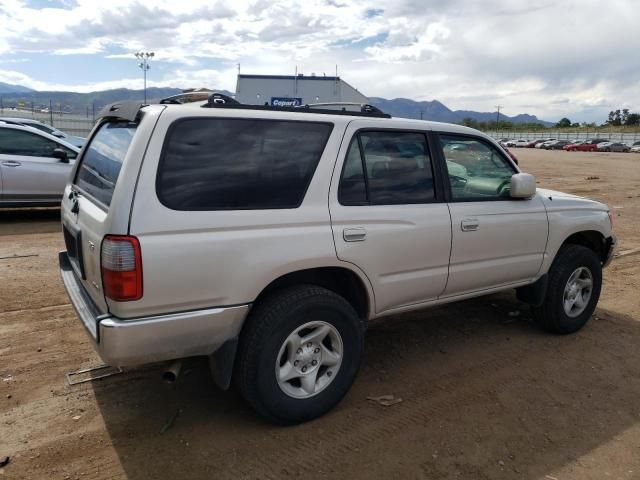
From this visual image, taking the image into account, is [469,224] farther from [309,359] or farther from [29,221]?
[29,221]

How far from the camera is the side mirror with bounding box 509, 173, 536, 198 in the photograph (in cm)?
414

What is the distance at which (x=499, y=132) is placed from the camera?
4208 inches

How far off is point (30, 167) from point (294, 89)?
1328 cm

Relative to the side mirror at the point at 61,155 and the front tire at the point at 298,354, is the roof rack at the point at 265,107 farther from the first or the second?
the side mirror at the point at 61,155

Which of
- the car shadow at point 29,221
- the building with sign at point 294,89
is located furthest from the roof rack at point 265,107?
the building with sign at point 294,89

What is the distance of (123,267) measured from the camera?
2.59 m

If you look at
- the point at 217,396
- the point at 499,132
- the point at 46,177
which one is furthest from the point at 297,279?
the point at 499,132

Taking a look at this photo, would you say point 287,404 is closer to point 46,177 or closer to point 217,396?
point 217,396

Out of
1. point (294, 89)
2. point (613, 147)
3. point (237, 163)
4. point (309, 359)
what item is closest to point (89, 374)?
point (309, 359)

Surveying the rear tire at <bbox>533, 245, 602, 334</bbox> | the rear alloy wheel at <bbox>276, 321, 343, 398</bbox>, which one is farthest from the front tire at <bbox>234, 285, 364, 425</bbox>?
the rear tire at <bbox>533, 245, 602, 334</bbox>

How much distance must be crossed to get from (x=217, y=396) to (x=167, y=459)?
702 mm

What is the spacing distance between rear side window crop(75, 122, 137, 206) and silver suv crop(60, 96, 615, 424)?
0.7 inches

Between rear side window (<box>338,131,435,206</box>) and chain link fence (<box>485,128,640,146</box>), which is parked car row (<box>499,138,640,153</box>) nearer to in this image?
chain link fence (<box>485,128,640,146</box>)

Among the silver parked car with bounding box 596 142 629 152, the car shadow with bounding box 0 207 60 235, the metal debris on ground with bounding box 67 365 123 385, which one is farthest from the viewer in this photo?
the silver parked car with bounding box 596 142 629 152
